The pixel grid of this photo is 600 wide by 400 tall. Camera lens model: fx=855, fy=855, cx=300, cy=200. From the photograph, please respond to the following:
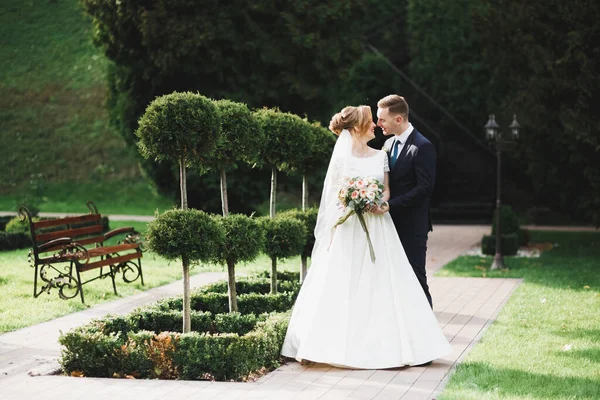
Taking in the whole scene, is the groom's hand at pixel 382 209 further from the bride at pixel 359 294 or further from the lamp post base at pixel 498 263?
the lamp post base at pixel 498 263

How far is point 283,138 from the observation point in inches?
399

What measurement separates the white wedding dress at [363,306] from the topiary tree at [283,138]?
234 cm

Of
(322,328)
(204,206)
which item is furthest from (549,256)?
(322,328)

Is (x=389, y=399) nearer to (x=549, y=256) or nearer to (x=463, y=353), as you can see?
(x=463, y=353)

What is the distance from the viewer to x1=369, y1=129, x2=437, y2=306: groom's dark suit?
770 centimetres

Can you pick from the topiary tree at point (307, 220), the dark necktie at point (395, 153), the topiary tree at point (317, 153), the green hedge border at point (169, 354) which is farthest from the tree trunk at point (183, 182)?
the topiary tree at point (317, 153)

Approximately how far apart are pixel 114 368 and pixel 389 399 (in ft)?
7.91

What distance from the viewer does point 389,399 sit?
6.26m

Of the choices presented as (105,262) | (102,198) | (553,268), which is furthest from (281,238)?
(102,198)

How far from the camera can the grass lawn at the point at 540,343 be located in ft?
21.7

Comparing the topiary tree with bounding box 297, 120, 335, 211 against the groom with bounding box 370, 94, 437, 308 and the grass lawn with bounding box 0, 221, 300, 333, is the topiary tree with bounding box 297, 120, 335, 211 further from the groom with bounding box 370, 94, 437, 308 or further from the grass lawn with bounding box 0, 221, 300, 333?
the groom with bounding box 370, 94, 437, 308

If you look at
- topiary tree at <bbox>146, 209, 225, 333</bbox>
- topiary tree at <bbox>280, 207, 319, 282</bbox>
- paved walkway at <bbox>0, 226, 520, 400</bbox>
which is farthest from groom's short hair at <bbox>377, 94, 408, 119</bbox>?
topiary tree at <bbox>280, 207, 319, 282</bbox>

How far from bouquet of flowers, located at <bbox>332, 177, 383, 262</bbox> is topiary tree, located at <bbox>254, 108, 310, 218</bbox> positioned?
2.46 m

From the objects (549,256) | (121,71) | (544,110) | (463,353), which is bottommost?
(549,256)
